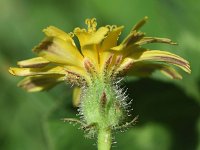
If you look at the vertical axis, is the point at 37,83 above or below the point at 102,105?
above

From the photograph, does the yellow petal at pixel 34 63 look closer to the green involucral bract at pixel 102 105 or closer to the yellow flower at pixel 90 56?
the yellow flower at pixel 90 56

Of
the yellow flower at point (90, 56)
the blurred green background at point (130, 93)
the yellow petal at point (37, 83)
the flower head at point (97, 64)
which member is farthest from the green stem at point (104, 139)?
the blurred green background at point (130, 93)

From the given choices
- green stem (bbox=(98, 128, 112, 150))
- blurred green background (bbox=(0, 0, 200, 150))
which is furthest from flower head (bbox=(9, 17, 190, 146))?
blurred green background (bbox=(0, 0, 200, 150))

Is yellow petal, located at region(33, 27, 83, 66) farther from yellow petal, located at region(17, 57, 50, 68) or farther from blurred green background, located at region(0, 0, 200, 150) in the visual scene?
blurred green background, located at region(0, 0, 200, 150)

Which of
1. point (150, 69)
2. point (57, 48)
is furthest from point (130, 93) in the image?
point (57, 48)

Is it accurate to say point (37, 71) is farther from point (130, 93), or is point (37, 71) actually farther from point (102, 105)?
point (130, 93)

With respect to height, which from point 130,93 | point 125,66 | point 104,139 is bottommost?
point 104,139

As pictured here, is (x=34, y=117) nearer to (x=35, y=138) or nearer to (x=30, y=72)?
(x=35, y=138)
